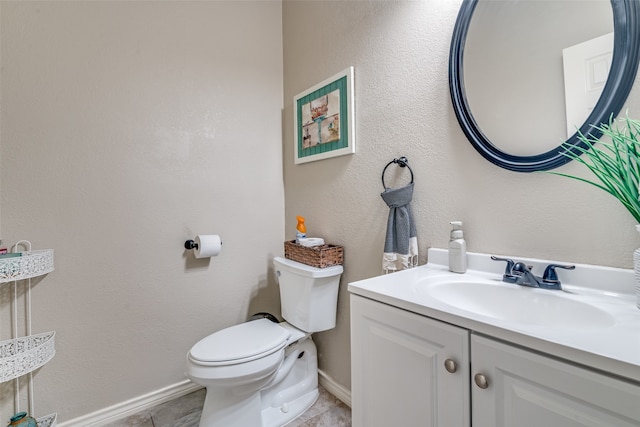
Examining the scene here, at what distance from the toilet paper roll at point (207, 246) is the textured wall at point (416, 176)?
56 cm

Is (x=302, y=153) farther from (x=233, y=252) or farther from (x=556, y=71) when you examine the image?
(x=556, y=71)

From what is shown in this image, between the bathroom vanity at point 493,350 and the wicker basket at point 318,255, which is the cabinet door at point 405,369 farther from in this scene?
the wicker basket at point 318,255

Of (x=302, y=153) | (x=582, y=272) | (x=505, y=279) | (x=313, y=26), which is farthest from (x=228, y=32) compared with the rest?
(x=582, y=272)

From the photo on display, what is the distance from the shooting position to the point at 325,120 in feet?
5.31

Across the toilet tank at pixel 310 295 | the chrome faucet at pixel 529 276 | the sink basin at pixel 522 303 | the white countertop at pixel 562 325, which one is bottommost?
the toilet tank at pixel 310 295

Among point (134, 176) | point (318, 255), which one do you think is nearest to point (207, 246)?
point (134, 176)

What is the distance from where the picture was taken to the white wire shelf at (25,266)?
41.9 inches

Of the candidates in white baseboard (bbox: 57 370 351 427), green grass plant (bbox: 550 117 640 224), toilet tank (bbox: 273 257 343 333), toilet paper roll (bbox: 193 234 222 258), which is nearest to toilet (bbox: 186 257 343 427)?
toilet tank (bbox: 273 257 343 333)

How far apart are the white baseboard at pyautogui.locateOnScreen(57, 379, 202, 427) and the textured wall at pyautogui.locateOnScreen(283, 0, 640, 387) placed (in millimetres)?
834

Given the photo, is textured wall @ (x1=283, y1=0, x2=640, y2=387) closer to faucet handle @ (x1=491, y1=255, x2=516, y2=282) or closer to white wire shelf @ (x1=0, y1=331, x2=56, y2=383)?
faucet handle @ (x1=491, y1=255, x2=516, y2=282)

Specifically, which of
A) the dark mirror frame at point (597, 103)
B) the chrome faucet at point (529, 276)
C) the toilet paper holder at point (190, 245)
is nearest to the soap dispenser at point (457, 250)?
the chrome faucet at point (529, 276)

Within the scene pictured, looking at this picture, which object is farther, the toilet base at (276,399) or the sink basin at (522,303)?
the toilet base at (276,399)

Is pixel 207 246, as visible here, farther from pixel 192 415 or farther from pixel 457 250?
pixel 457 250

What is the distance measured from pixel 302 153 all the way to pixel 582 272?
4.79ft
